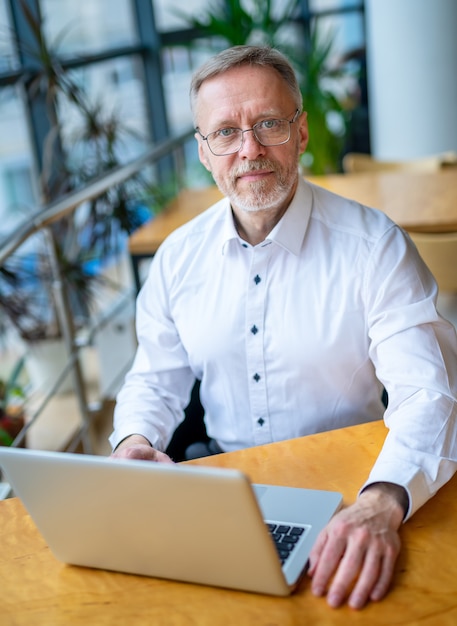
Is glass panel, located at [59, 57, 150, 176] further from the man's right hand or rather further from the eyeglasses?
the man's right hand

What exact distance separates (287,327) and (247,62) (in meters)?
0.51

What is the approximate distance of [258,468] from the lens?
4.04 ft

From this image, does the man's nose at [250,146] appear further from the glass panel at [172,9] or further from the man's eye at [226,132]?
the glass panel at [172,9]

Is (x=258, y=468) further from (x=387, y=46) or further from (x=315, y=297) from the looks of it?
(x=387, y=46)

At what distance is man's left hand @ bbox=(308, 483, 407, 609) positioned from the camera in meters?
0.93

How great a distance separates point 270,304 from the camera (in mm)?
1558

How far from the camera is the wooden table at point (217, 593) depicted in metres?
0.90

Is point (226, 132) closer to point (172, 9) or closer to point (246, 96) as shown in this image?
point (246, 96)

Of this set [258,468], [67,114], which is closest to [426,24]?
[67,114]

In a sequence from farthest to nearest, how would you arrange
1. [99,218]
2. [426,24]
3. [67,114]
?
[426,24]
[67,114]
[99,218]

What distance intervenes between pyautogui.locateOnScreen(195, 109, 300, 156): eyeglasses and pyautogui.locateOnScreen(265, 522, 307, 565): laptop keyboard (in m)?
0.76

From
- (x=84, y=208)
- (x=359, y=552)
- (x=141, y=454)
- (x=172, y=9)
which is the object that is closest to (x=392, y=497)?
(x=359, y=552)

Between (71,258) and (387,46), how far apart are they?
3.02 m

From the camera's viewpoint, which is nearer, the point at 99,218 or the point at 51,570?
the point at 51,570
